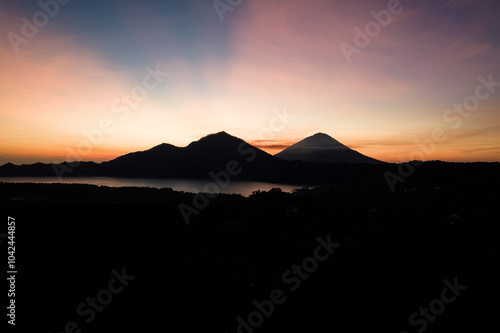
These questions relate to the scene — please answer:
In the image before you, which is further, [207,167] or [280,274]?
[207,167]

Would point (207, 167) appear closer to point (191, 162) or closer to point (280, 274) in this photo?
point (191, 162)

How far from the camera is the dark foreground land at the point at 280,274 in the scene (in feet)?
34.9

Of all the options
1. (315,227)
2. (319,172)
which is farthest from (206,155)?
(315,227)

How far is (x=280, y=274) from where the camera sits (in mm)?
14945

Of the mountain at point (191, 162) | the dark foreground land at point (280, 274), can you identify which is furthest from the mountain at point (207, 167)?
the dark foreground land at point (280, 274)

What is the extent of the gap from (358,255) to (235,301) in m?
7.34

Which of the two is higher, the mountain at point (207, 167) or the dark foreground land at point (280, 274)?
the mountain at point (207, 167)

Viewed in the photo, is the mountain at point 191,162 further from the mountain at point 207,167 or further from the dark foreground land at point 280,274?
the dark foreground land at point 280,274

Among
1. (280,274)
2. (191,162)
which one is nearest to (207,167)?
(191,162)

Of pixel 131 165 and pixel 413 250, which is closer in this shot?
pixel 413 250

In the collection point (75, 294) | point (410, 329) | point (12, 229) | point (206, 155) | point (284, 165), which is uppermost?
point (206, 155)

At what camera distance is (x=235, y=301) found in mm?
12133

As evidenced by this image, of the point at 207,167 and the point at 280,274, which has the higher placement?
the point at 207,167

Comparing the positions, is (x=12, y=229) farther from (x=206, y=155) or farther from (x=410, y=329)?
(x=206, y=155)
